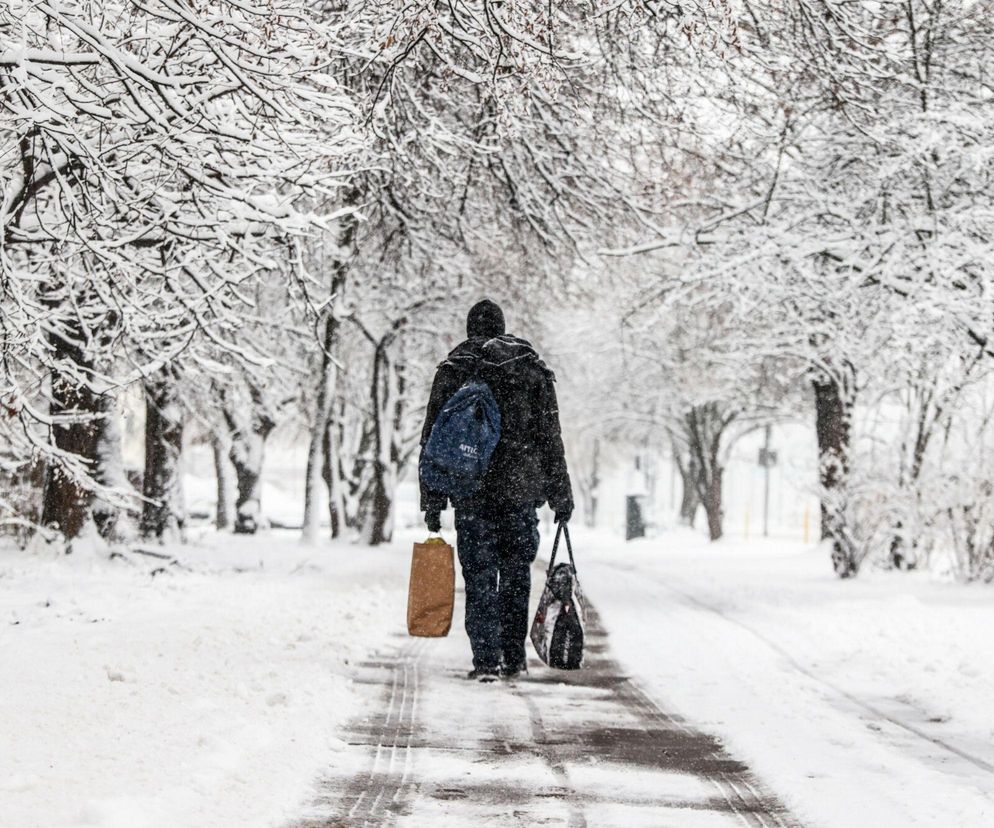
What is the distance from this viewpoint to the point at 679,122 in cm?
1015

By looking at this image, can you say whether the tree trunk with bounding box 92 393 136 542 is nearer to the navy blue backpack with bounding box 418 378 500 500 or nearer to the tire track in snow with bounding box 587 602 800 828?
the navy blue backpack with bounding box 418 378 500 500

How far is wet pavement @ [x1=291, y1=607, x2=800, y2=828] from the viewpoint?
13.8 ft

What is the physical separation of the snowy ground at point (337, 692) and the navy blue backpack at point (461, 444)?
1.19 metres

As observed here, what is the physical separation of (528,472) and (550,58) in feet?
7.65

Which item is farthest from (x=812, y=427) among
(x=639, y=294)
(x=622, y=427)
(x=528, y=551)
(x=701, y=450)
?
(x=528, y=551)

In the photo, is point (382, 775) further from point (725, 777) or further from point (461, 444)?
point (461, 444)

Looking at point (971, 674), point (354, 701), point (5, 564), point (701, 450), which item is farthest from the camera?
point (701, 450)

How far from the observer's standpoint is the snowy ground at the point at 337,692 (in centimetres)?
429

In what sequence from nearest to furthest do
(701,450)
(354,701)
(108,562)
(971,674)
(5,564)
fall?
1. (354,701)
2. (971,674)
3. (5,564)
4. (108,562)
5. (701,450)

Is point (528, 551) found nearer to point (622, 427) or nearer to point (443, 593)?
point (443, 593)

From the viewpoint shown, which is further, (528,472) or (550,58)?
(528,472)

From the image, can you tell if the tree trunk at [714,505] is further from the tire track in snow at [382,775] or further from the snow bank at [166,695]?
the tire track in snow at [382,775]

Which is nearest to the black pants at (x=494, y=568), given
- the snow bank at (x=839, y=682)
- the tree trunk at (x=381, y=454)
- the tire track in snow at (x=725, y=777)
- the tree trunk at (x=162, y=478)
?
the tire track in snow at (x=725, y=777)

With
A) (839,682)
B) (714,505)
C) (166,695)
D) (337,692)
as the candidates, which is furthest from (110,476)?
(714,505)
